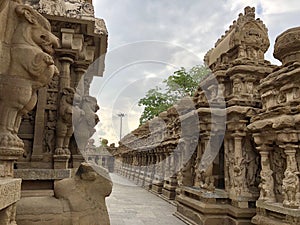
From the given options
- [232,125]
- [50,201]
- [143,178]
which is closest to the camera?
[50,201]

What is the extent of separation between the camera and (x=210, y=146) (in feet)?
28.3

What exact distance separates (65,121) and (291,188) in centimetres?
431

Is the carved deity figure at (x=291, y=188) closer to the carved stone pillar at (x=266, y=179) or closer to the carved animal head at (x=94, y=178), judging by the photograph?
the carved stone pillar at (x=266, y=179)

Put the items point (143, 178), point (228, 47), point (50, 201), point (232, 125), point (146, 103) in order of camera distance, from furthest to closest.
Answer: point (146, 103) → point (143, 178) → point (228, 47) → point (232, 125) → point (50, 201)

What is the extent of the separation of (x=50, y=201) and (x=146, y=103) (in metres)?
23.8

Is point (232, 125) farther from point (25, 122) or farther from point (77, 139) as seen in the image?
point (25, 122)

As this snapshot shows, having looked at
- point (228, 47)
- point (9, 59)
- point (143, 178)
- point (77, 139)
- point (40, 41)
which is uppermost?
point (228, 47)

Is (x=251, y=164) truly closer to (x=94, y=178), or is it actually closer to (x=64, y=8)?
(x=94, y=178)

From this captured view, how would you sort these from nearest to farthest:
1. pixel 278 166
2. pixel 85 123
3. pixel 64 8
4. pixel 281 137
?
pixel 64 8 < pixel 85 123 < pixel 281 137 < pixel 278 166

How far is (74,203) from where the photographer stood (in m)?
3.50

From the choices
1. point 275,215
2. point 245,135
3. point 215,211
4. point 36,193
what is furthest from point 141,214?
point 36,193

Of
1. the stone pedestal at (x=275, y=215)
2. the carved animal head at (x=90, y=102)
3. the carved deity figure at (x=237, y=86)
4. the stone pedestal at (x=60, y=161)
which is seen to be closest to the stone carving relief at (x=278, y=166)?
the stone pedestal at (x=275, y=215)

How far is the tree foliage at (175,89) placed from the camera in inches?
871

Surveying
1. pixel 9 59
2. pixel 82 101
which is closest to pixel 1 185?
pixel 9 59
